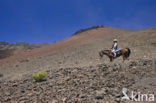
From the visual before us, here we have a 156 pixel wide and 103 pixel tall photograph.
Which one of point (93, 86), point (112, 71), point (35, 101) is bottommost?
point (35, 101)

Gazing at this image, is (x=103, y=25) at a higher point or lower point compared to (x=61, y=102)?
higher

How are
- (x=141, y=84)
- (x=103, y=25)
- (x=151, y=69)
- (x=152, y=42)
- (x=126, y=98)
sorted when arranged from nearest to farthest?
(x=126, y=98)
(x=141, y=84)
(x=151, y=69)
(x=152, y=42)
(x=103, y=25)

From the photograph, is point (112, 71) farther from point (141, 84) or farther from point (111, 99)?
point (111, 99)

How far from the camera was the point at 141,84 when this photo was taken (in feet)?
15.9

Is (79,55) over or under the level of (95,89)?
over

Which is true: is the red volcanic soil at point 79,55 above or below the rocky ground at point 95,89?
above

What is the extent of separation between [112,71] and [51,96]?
3.04m

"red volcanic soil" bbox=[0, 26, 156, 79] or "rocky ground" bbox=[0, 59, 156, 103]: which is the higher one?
"red volcanic soil" bbox=[0, 26, 156, 79]

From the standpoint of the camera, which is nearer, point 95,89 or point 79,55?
point 95,89

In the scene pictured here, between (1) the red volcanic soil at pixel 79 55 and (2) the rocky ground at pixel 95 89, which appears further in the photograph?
(1) the red volcanic soil at pixel 79 55

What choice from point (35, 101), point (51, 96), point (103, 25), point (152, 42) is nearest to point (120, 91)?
point (51, 96)

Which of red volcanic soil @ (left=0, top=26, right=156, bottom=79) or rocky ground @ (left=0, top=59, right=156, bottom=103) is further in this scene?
red volcanic soil @ (left=0, top=26, right=156, bottom=79)

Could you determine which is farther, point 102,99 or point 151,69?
point 151,69

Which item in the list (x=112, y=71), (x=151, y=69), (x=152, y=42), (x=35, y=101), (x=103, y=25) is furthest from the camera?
(x=103, y=25)
